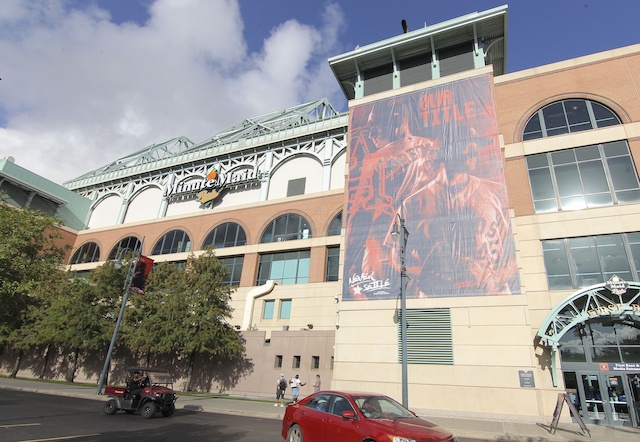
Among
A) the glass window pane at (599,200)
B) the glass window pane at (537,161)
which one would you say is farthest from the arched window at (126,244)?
the glass window pane at (599,200)

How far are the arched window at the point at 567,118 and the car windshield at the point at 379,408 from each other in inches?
823

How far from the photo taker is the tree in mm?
26389

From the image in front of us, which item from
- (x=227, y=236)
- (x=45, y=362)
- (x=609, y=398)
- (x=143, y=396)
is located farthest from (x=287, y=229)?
(x=45, y=362)

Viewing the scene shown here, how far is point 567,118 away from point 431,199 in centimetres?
943

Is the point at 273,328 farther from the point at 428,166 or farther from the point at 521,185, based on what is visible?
the point at 521,185

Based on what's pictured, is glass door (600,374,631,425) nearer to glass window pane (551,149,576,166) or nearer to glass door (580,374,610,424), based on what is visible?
glass door (580,374,610,424)

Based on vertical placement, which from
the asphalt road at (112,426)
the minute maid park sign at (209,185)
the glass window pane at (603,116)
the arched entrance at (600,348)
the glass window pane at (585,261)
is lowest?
the asphalt road at (112,426)

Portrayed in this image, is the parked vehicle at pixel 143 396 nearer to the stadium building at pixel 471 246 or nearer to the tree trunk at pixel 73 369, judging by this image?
the stadium building at pixel 471 246

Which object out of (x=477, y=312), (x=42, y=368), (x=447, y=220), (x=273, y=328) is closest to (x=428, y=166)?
(x=447, y=220)

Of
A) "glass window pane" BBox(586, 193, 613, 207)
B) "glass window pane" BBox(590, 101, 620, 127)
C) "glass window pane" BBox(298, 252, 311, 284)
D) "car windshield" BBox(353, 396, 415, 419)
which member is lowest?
"car windshield" BBox(353, 396, 415, 419)

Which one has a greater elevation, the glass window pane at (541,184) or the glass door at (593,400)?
the glass window pane at (541,184)

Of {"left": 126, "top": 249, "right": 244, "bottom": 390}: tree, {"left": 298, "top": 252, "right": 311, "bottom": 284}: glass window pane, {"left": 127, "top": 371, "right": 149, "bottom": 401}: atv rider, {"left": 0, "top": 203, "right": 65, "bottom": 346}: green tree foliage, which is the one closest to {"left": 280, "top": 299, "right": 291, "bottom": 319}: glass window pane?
{"left": 298, "top": 252, "right": 311, "bottom": 284}: glass window pane

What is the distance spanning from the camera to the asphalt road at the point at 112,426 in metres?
9.75

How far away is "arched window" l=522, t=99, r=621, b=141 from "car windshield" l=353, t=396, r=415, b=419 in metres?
20.9
